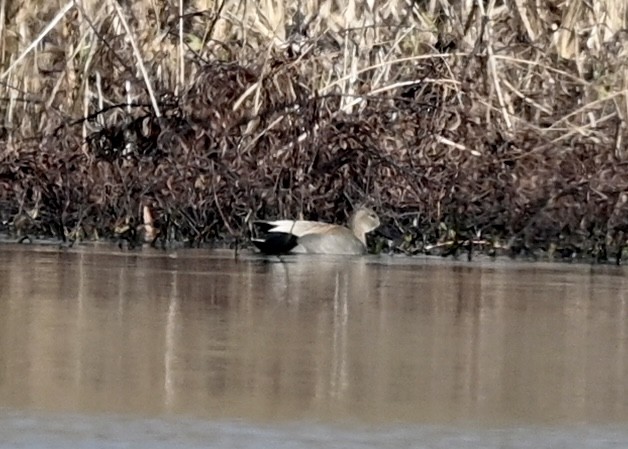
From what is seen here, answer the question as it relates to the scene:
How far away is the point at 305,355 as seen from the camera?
582 cm

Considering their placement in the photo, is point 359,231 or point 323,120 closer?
point 359,231

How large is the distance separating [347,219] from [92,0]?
8.17ft

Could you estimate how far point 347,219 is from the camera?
34.5 feet

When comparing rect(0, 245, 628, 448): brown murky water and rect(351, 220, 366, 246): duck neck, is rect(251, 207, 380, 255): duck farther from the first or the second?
rect(0, 245, 628, 448): brown murky water

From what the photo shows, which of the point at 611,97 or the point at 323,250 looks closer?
the point at 323,250

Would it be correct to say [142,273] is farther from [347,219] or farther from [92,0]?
[92,0]

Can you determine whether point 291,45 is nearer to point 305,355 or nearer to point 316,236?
point 316,236

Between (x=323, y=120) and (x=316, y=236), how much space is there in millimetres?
957

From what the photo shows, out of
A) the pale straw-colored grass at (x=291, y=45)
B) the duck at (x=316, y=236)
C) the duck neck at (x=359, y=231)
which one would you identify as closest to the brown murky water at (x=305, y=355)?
the duck at (x=316, y=236)

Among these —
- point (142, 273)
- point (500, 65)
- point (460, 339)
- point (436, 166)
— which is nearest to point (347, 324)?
point (460, 339)

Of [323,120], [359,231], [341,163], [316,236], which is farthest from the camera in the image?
[323,120]

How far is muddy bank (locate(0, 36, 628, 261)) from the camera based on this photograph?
1005 cm

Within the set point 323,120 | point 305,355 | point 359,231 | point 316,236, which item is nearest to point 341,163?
point 323,120

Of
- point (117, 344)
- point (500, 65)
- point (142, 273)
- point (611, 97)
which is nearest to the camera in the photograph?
point (117, 344)
